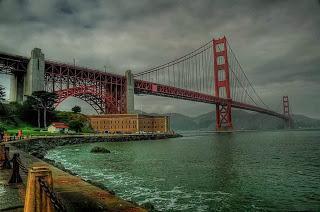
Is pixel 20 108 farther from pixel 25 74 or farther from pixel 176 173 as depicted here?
pixel 176 173

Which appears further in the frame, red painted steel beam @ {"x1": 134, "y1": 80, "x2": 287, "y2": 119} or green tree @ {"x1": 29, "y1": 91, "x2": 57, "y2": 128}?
red painted steel beam @ {"x1": 134, "y1": 80, "x2": 287, "y2": 119}

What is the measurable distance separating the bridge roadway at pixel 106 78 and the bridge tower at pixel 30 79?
8.03 feet

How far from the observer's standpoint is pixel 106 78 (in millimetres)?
106312

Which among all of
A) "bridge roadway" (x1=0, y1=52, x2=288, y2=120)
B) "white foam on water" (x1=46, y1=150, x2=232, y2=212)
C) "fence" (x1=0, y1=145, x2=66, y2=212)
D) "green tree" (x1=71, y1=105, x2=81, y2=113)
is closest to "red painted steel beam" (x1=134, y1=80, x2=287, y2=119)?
"bridge roadway" (x1=0, y1=52, x2=288, y2=120)

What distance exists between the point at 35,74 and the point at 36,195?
78821 mm

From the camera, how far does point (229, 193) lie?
50.9ft

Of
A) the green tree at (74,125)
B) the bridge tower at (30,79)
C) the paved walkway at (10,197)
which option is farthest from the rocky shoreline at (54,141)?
the paved walkway at (10,197)

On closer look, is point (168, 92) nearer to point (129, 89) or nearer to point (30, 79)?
point (129, 89)

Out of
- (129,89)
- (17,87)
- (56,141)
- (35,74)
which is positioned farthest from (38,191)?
(129,89)

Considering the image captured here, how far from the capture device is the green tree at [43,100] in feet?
241

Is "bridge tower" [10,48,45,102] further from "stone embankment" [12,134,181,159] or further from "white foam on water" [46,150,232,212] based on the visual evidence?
"white foam on water" [46,150,232,212]

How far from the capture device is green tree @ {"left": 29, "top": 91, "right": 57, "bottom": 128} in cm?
7338

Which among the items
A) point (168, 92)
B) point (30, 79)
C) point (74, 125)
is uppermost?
point (30, 79)

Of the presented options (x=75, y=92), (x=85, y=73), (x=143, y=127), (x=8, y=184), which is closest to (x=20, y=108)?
(x=75, y=92)
